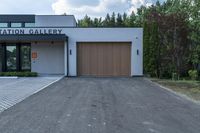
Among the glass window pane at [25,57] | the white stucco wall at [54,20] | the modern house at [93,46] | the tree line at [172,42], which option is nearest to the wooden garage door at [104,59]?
the modern house at [93,46]

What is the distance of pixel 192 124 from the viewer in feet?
27.0

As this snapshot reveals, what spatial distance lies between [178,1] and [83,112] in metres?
25.7

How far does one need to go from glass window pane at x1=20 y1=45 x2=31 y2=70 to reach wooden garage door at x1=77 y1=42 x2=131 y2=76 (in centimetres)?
434

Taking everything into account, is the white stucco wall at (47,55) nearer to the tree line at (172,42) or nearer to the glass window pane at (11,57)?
the glass window pane at (11,57)

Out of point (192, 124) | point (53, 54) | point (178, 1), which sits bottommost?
point (192, 124)

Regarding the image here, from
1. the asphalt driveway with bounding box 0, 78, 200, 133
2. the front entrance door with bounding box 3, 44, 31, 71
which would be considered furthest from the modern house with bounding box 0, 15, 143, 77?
the asphalt driveway with bounding box 0, 78, 200, 133

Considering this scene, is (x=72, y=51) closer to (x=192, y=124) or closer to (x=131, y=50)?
(x=131, y=50)

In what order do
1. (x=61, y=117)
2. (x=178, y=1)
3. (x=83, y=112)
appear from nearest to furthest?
(x=61, y=117) < (x=83, y=112) < (x=178, y=1)

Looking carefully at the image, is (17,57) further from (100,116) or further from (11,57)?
(100,116)

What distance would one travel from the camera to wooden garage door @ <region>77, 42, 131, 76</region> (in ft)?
85.3

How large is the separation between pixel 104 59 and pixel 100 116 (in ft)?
55.9

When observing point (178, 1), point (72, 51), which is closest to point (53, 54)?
point (72, 51)

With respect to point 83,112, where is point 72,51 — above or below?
above

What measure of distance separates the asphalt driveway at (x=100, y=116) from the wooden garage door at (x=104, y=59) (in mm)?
13192
